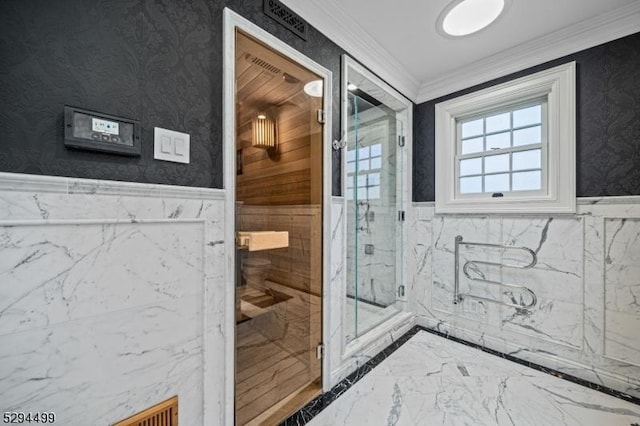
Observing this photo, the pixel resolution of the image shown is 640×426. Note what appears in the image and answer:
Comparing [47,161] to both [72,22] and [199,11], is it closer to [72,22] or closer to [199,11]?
[72,22]

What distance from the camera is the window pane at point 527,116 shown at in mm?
2035

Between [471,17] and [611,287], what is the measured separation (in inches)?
80.8

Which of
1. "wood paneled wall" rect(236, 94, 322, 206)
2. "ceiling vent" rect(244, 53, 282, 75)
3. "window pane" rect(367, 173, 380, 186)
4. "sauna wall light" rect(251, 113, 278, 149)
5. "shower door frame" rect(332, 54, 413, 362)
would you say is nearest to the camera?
"ceiling vent" rect(244, 53, 282, 75)

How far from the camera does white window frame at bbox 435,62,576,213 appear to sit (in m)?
1.83

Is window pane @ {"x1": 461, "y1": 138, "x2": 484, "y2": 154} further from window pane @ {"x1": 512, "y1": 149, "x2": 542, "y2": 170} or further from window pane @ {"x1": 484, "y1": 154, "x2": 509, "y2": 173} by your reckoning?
window pane @ {"x1": 512, "y1": 149, "x2": 542, "y2": 170}

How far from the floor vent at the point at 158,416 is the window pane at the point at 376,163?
226cm

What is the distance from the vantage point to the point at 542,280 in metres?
1.95

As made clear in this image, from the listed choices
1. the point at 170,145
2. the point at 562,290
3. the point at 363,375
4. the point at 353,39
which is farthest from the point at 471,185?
the point at 170,145

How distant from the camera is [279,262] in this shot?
1.66 meters

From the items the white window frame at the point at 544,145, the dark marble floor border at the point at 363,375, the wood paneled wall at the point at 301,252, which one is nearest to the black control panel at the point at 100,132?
the wood paneled wall at the point at 301,252

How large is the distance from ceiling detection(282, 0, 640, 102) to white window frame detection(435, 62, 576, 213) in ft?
0.55

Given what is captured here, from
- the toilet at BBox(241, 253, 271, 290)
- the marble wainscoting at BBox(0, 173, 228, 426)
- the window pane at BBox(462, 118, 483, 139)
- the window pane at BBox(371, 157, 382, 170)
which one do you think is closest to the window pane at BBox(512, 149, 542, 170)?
the window pane at BBox(462, 118, 483, 139)

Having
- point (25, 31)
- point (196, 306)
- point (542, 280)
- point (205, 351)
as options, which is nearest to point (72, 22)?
point (25, 31)

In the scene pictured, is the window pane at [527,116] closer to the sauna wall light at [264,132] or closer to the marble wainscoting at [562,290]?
the marble wainscoting at [562,290]
